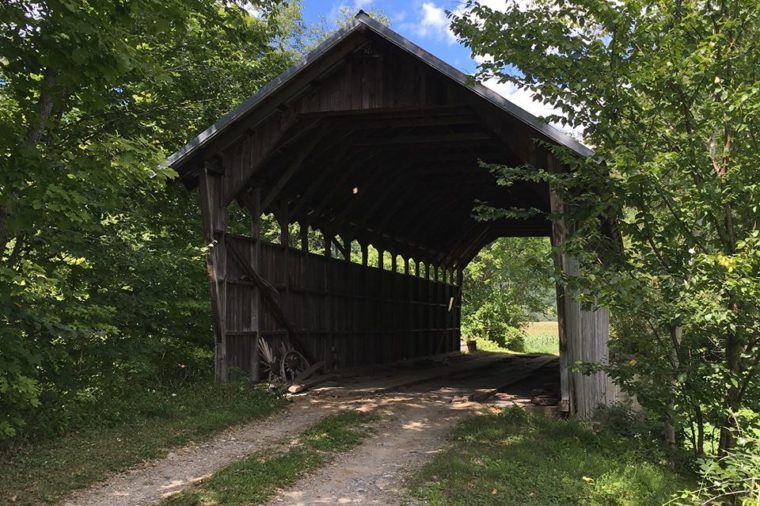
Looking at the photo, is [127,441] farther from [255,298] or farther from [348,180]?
[348,180]

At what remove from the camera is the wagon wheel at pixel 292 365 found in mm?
11617

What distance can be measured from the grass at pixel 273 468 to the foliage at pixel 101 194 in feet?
5.90

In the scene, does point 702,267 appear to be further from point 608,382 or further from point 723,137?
point 608,382

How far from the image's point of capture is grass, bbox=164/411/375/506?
5.27 metres

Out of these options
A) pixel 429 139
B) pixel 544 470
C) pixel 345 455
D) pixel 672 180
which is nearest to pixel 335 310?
pixel 429 139

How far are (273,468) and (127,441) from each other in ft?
6.90

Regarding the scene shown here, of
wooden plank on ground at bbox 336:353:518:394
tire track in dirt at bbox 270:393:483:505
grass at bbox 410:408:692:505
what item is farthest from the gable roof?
wooden plank on ground at bbox 336:353:518:394

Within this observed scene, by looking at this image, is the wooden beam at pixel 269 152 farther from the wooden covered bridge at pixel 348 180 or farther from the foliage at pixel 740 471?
the foliage at pixel 740 471

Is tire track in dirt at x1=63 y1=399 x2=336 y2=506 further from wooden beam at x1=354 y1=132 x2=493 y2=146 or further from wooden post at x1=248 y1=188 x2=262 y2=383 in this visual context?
wooden beam at x1=354 y1=132 x2=493 y2=146

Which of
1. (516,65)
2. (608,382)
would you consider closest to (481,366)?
(608,382)

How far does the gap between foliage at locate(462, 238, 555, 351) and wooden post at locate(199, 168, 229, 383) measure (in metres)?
22.3

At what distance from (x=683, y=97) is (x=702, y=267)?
1.64 metres

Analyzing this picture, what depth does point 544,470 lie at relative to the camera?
6199 millimetres

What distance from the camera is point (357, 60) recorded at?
390 inches
